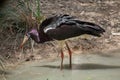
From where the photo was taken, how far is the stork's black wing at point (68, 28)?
5.80 m

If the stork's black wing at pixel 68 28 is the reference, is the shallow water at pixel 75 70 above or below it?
below

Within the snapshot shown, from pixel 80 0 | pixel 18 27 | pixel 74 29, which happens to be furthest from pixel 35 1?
pixel 74 29

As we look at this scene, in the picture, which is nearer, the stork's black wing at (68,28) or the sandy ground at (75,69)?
the sandy ground at (75,69)

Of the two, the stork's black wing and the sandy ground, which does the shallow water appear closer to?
the sandy ground

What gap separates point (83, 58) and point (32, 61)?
→ 2.71ft

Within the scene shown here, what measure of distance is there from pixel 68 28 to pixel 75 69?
654 millimetres

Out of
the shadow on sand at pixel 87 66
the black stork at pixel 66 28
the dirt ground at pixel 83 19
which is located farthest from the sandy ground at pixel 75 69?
the black stork at pixel 66 28

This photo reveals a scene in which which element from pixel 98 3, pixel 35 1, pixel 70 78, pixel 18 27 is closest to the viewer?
pixel 70 78

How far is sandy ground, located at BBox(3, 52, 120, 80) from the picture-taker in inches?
224

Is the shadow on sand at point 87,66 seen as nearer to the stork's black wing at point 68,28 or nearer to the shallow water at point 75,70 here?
the shallow water at point 75,70

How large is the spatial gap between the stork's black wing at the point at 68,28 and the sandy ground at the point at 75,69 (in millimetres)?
514

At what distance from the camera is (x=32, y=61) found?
21.2 feet

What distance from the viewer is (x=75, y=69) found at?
605 cm

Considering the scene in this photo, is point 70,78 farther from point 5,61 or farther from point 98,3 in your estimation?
point 98,3
